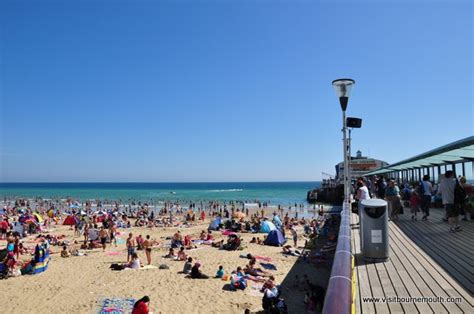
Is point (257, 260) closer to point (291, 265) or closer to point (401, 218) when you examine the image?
point (291, 265)

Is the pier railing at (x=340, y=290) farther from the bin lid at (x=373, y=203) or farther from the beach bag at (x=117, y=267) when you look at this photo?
the beach bag at (x=117, y=267)

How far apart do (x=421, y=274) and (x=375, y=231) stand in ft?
2.88

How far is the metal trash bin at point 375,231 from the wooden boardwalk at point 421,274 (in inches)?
Result: 6.2

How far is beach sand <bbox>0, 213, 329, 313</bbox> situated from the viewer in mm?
9859

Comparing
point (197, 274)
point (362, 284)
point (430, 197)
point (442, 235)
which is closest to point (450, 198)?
point (442, 235)

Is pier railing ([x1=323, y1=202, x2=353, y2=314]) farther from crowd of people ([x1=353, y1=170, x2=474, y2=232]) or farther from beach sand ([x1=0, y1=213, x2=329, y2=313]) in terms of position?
beach sand ([x1=0, y1=213, x2=329, y2=313])

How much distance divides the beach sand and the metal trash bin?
496cm

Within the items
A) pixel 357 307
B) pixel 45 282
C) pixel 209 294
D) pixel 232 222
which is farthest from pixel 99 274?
pixel 232 222

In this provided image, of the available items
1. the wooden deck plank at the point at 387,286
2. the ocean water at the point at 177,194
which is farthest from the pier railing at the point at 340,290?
the ocean water at the point at 177,194

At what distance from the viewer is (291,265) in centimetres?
1443

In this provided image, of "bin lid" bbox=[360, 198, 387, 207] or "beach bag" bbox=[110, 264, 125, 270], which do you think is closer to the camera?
"bin lid" bbox=[360, 198, 387, 207]

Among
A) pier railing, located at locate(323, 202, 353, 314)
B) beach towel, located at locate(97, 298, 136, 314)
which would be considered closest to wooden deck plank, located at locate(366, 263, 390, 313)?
pier railing, located at locate(323, 202, 353, 314)

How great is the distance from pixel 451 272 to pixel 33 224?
25607mm

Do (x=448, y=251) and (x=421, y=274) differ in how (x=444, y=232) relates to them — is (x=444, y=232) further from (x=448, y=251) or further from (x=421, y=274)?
(x=421, y=274)
